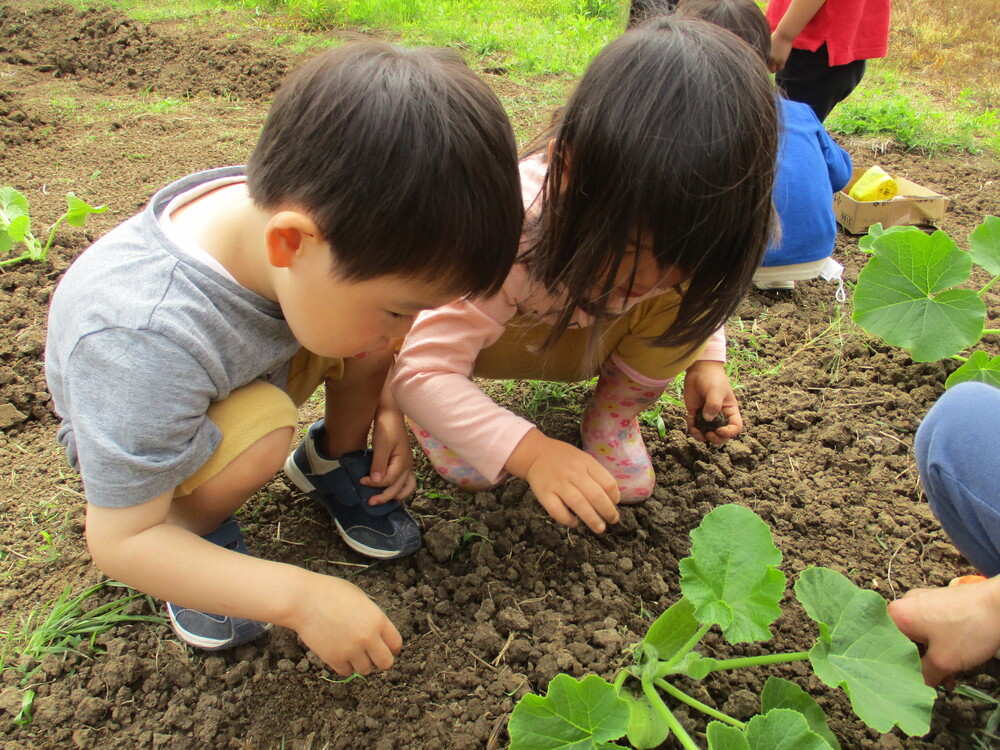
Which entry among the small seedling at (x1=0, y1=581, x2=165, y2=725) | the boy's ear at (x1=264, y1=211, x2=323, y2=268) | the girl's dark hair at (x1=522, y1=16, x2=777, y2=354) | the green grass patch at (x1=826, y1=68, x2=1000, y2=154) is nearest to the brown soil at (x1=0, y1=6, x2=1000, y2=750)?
the small seedling at (x1=0, y1=581, x2=165, y2=725)

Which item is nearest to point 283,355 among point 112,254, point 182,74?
point 112,254

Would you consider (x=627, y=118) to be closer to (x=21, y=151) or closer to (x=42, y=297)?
(x=42, y=297)

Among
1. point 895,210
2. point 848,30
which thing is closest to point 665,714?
point 895,210

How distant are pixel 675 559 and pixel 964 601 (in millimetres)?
554

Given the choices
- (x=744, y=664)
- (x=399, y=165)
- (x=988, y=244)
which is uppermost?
(x=399, y=165)

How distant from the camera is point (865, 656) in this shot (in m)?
1.07

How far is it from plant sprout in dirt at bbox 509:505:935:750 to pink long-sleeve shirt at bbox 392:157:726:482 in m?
0.41

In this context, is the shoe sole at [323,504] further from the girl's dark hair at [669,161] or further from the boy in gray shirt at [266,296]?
the girl's dark hair at [669,161]

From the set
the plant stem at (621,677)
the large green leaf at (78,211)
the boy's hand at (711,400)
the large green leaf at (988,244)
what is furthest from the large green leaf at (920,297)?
the large green leaf at (78,211)

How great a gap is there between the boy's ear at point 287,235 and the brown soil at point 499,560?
2.24 feet

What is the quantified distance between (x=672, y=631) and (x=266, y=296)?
2.72ft

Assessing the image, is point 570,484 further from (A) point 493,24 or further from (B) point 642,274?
(A) point 493,24

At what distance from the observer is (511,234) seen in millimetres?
1045

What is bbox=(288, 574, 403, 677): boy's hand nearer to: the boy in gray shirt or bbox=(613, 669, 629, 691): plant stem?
the boy in gray shirt
